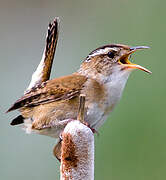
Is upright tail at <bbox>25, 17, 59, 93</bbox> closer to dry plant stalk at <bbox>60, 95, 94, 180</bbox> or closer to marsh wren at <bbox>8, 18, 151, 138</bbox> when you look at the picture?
marsh wren at <bbox>8, 18, 151, 138</bbox>

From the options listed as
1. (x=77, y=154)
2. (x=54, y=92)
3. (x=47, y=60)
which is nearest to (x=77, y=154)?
(x=77, y=154)

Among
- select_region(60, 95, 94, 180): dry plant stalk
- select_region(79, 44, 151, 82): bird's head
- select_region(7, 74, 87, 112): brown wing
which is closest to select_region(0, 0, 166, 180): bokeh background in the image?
select_region(79, 44, 151, 82): bird's head

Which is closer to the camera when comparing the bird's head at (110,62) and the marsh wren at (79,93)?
the marsh wren at (79,93)

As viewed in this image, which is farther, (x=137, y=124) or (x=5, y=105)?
(x=5, y=105)

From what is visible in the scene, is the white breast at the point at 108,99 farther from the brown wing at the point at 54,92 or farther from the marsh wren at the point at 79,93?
the brown wing at the point at 54,92

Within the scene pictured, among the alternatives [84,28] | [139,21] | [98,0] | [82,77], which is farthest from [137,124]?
[98,0]

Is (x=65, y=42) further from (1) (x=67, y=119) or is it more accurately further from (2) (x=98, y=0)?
(1) (x=67, y=119)

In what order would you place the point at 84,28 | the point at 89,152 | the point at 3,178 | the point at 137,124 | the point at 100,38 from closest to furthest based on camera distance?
the point at 89,152, the point at 137,124, the point at 3,178, the point at 100,38, the point at 84,28

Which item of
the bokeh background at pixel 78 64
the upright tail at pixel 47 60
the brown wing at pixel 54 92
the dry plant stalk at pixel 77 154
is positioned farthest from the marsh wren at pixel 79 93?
the dry plant stalk at pixel 77 154

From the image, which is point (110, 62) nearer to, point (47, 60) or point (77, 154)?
point (47, 60)
